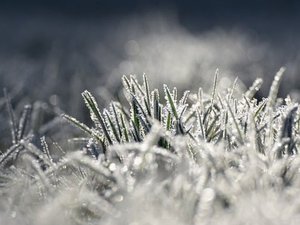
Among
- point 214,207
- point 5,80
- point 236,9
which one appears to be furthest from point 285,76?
point 236,9

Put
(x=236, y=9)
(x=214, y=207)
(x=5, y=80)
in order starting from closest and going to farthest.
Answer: (x=214, y=207)
(x=5, y=80)
(x=236, y=9)

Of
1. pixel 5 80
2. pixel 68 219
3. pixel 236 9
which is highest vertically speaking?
pixel 68 219

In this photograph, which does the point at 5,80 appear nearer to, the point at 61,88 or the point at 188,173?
the point at 61,88

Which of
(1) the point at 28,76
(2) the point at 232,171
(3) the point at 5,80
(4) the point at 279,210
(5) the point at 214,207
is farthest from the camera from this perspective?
(1) the point at 28,76

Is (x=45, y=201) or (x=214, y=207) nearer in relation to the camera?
(x=214, y=207)

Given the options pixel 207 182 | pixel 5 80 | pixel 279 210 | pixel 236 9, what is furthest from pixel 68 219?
pixel 236 9

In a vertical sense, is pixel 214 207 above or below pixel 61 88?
above
